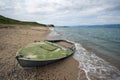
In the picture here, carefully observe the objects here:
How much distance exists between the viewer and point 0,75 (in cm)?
527

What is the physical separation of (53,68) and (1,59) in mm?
3718

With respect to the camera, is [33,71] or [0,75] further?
[33,71]

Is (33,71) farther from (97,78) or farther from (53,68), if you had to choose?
(97,78)

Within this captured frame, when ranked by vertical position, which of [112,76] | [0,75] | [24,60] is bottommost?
[112,76]

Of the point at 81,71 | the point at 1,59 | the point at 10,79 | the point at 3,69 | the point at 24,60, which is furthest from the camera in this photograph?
the point at 1,59

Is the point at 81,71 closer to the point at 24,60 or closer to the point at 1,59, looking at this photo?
the point at 24,60

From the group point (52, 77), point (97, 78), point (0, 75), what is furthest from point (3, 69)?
point (97, 78)

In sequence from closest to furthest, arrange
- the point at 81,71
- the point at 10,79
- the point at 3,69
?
the point at 10,79 → the point at 3,69 → the point at 81,71

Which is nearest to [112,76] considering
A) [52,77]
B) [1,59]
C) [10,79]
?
[52,77]

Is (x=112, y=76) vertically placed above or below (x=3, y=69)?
below

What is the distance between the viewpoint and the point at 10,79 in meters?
4.96

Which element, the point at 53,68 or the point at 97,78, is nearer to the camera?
the point at 97,78

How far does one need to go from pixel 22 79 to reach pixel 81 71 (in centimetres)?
360

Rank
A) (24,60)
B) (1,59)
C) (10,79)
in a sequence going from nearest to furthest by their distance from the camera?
(10,79) < (24,60) < (1,59)
